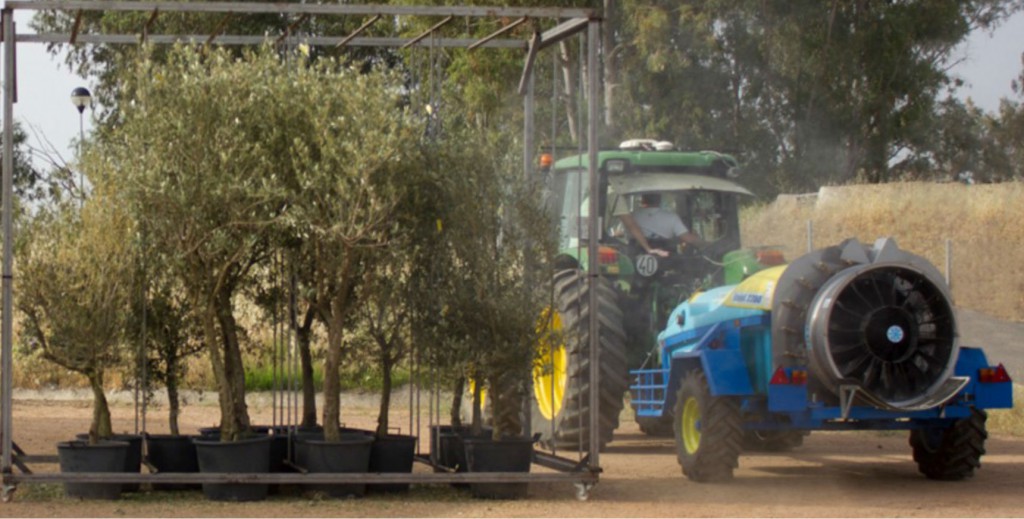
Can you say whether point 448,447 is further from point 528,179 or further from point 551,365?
point 528,179

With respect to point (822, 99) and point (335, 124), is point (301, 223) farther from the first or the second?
point (822, 99)

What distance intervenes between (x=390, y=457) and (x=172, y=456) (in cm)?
159

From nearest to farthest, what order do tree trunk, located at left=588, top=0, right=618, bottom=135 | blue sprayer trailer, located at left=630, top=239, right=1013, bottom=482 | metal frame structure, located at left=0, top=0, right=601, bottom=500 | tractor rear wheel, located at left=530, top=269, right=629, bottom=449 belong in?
metal frame structure, located at left=0, top=0, right=601, bottom=500, blue sprayer trailer, located at left=630, top=239, right=1013, bottom=482, tractor rear wheel, located at left=530, top=269, right=629, bottom=449, tree trunk, located at left=588, top=0, right=618, bottom=135

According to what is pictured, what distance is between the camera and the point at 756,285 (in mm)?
11359

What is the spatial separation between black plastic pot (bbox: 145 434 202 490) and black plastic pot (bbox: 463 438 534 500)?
202 cm

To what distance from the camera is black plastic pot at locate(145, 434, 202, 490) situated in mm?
10531

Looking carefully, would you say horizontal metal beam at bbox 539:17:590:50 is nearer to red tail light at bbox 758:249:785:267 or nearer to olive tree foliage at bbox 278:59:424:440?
olive tree foliage at bbox 278:59:424:440

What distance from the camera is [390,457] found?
10578mm

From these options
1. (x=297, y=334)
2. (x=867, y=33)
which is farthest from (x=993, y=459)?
(x=867, y=33)

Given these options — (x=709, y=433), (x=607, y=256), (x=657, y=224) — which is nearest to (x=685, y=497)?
(x=709, y=433)

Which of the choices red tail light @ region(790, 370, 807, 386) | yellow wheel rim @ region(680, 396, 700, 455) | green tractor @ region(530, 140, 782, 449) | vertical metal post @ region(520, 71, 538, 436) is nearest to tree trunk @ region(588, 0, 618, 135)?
green tractor @ region(530, 140, 782, 449)

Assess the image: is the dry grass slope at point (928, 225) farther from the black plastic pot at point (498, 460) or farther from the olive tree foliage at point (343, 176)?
the olive tree foliage at point (343, 176)

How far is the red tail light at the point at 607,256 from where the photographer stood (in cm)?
1333

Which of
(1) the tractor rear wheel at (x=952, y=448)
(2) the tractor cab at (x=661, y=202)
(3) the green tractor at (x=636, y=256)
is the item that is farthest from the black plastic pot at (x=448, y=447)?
(1) the tractor rear wheel at (x=952, y=448)
